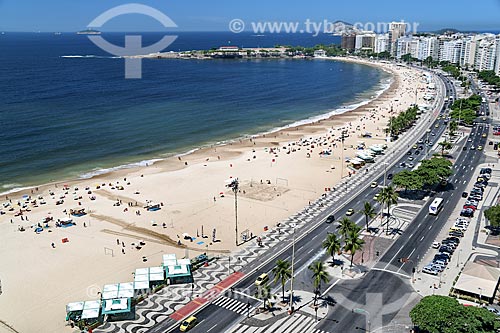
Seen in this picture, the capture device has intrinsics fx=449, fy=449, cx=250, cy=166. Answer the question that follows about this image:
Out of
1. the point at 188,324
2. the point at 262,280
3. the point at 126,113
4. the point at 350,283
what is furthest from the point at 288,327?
the point at 126,113

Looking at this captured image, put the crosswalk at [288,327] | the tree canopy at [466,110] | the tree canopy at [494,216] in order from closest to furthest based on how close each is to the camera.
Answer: the crosswalk at [288,327]
the tree canopy at [494,216]
the tree canopy at [466,110]

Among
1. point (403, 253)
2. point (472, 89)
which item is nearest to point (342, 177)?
point (403, 253)

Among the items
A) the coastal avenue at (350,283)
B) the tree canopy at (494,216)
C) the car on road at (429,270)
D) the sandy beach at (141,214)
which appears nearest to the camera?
the coastal avenue at (350,283)

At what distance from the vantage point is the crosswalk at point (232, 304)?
1590 inches

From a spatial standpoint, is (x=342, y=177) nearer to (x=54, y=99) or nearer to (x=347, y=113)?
(x=347, y=113)

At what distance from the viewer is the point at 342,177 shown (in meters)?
77.2

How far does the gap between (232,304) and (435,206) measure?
33.2 meters

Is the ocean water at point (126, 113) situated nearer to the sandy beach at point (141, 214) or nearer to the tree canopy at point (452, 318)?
the sandy beach at point (141, 214)

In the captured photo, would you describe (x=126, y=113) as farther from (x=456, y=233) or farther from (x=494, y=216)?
(x=494, y=216)

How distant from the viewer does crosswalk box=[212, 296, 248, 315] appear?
40.4 metres

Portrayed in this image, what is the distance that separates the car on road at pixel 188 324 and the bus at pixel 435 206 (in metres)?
36.5

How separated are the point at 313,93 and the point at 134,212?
118m

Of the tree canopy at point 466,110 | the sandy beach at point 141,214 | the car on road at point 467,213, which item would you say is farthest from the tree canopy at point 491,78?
the car on road at point 467,213

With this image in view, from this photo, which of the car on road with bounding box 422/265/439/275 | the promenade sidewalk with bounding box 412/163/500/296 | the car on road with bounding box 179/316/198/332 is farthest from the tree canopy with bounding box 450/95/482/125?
the car on road with bounding box 179/316/198/332
